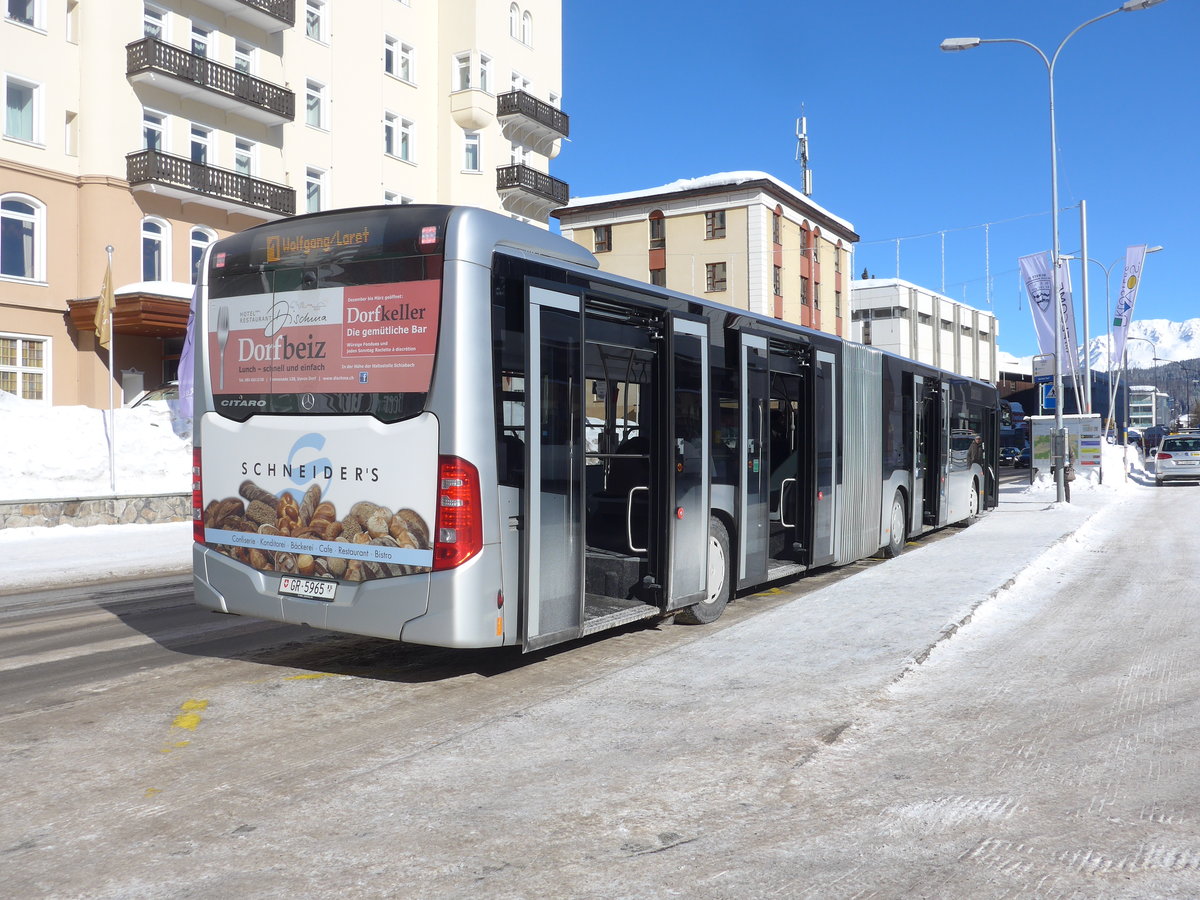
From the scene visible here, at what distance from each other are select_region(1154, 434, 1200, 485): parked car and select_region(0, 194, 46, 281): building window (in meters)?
35.2

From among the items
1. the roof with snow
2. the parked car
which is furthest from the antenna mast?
the parked car

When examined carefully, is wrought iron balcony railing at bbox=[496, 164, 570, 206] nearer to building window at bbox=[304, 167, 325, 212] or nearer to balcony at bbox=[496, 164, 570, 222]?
balcony at bbox=[496, 164, 570, 222]

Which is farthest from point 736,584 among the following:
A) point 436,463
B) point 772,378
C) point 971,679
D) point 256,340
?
point 256,340

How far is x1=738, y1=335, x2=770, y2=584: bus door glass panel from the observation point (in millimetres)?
9625

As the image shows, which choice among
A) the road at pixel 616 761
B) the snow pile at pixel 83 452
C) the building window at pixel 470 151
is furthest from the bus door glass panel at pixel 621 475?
the building window at pixel 470 151

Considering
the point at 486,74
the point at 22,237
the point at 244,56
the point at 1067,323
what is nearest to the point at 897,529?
the point at 1067,323

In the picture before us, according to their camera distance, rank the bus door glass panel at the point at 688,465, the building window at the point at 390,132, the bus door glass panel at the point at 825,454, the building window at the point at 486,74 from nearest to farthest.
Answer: the bus door glass panel at the point at 688,465 < the bus door glass panel at the point at 825,454 < the building window at the point at 390,132 < the building window at the point at 486,74

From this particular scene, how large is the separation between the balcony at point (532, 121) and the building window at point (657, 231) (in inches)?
621

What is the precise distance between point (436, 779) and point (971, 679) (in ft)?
12.8

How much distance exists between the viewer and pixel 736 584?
9.60 m

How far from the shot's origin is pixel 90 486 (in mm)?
20469

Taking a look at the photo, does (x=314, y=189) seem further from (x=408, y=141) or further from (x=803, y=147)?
(x=803, y=147)

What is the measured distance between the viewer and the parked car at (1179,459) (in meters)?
34.9

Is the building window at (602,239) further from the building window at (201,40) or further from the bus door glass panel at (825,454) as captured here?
the bus door glass panel at (825,454)
